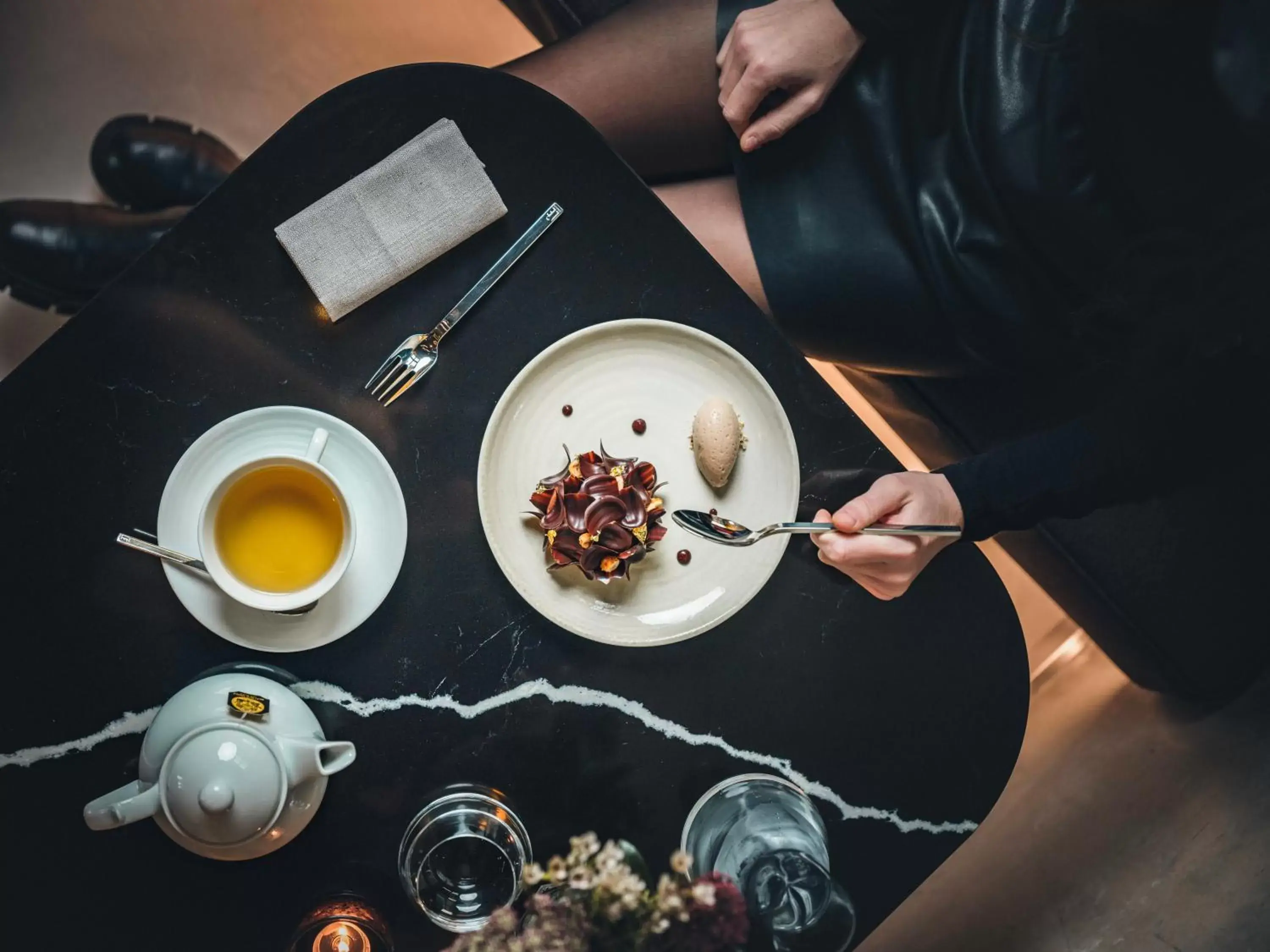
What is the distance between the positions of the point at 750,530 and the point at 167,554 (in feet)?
2.60

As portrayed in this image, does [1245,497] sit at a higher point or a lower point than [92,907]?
lower

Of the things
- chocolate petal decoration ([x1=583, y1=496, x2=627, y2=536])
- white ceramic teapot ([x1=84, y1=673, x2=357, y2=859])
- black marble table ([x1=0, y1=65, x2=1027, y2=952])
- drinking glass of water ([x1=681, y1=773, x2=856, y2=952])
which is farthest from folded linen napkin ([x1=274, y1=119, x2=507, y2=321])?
drinking glass of water ([x1=681, y1=773, x2=856, y2=952])

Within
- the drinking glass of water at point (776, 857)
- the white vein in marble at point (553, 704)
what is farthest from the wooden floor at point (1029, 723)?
the drinking glass of water at point (776, 857)

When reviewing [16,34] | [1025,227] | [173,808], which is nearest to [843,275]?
[1025,227]

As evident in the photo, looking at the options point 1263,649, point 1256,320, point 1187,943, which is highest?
point 1256,320

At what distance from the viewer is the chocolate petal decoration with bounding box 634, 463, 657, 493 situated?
48.1 inches

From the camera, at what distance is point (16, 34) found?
1.96 meters

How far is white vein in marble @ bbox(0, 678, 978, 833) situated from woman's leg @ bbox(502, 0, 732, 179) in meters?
0.90

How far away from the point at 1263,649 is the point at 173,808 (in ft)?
5.65

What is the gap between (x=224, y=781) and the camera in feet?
3.56

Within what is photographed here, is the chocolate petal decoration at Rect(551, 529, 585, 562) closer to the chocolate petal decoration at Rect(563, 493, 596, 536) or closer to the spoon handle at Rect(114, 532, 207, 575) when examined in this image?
the chocolate petal decoration at Rect(563, 493, 596, 536)

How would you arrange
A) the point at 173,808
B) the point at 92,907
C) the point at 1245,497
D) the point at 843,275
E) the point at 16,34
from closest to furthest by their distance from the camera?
1. the point at 173,808
2. the point at 92,907
3. the point at 843,275
4. the point at 1245,497
5. the point at 16,34

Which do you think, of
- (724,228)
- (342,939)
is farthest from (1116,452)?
(342,939)

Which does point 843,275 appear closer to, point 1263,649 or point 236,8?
point 1263,649
